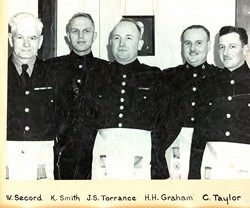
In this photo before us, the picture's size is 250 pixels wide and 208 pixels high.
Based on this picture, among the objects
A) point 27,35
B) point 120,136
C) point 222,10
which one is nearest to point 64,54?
point 27,35

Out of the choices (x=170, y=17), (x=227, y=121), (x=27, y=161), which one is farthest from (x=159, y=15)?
(x=27, y=161)

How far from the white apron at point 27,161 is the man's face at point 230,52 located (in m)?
0.39

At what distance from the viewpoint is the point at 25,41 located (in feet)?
2.94

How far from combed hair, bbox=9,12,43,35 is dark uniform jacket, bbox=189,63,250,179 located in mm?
361

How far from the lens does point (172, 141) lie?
88 cm

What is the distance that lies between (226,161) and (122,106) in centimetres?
23

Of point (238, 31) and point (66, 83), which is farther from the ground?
point (238, 31)

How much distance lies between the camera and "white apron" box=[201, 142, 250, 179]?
34.1 inches

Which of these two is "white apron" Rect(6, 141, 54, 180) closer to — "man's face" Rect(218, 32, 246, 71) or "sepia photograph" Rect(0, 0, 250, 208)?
"sepia photograph" Rect(0, 0, 250, 208)

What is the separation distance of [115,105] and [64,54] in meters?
0.15

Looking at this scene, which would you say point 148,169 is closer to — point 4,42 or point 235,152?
point 235,152

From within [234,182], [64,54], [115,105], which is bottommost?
[234,182]

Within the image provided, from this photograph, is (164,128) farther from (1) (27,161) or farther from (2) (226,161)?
(1) (27,161)

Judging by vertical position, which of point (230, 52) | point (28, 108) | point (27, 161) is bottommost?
point (27, 161)
